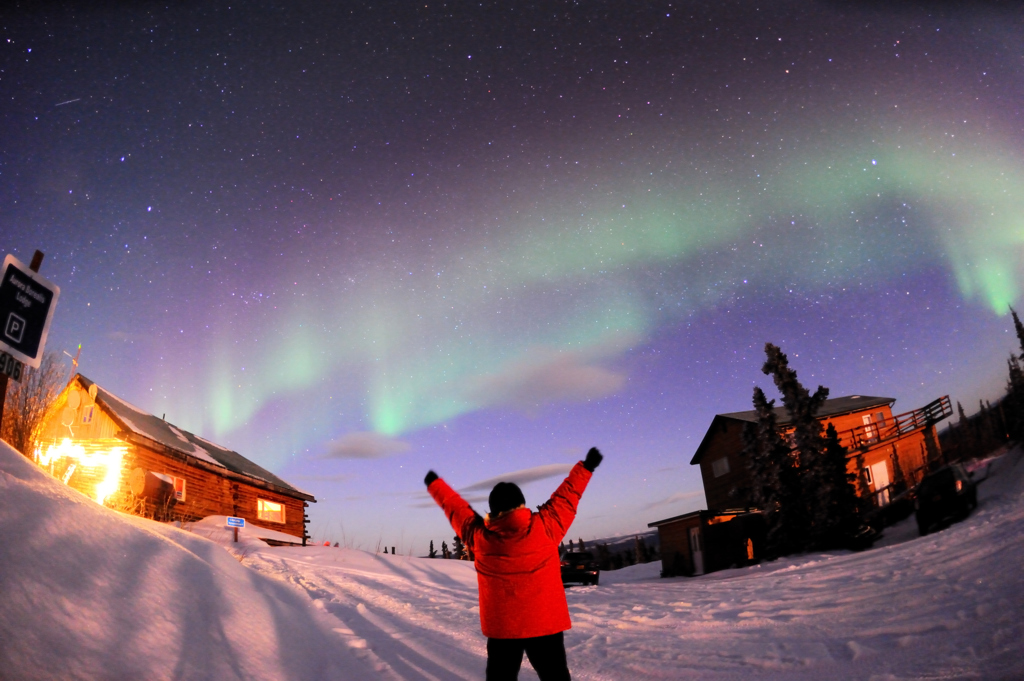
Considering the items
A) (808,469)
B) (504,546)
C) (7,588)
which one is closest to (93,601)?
(7,588)

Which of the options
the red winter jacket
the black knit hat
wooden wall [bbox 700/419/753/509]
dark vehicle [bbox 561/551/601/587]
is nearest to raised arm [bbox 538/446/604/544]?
the red winter jacket

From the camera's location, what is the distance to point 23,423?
36.4 feet

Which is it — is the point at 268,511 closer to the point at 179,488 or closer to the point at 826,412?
the point at 179,488

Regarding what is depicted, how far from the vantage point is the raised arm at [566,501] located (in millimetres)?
3332

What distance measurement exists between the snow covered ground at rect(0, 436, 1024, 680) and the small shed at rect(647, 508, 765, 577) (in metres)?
14.6

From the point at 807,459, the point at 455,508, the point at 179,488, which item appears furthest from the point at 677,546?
the point at 455,508

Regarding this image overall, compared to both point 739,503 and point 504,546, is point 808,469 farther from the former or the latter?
point 504,546

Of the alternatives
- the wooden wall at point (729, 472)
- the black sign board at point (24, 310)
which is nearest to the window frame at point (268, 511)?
the black sign board at point (24, 310)

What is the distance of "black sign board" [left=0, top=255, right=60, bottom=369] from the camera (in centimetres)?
397

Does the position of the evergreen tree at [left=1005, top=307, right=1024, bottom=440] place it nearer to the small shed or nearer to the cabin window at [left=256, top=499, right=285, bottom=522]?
the small shed

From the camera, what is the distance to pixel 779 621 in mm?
7426

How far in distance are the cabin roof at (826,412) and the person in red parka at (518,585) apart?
28.7 m

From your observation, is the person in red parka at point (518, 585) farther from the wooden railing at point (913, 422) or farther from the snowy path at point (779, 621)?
the wooden railing at point (913, 422)

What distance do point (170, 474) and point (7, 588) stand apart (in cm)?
2018
